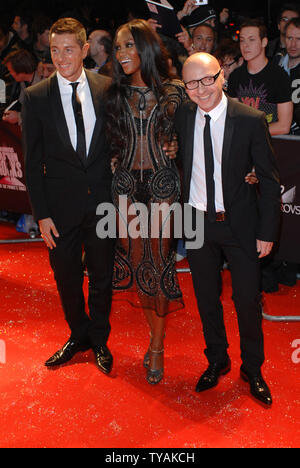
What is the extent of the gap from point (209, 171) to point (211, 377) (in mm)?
1173

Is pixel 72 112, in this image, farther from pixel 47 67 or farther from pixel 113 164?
pixel 47 67

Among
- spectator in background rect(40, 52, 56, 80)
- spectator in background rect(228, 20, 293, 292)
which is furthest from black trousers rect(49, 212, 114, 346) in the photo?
spectator in background rect(40, 52, 56, 80)

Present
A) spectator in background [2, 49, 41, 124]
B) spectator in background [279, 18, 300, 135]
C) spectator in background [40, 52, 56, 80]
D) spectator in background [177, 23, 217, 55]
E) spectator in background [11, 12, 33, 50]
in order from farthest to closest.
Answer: spectator in background [11, 12, 33, 50], spectator in background [2, 49, 41, 124], spectator in background [40, 52, 56, 80], spectator in background [177, 23, 217, 55], spectator in background [279, 18, 300, 135]

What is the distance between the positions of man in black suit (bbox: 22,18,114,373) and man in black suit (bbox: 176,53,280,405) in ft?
1.61

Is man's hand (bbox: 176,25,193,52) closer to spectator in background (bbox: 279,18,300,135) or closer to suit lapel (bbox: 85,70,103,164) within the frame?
spectator in background (bbox: 279,18,300,135)

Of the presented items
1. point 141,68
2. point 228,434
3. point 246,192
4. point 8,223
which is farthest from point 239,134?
point 8,223

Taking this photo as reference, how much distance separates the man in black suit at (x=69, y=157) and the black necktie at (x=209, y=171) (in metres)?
0.60

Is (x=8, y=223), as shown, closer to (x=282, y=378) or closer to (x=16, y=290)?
(x=16, y=290)

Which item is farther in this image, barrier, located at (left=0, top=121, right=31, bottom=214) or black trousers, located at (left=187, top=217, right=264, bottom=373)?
barrier, located at (left=0, top=121, right=31, bottom=214)

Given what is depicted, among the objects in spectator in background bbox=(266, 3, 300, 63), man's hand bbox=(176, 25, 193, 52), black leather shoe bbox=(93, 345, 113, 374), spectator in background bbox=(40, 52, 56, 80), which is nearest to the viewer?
black leather shoe bbox=(93, 345, 113, 374)

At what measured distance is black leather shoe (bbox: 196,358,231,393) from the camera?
3266mm

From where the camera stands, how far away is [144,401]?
125 inches

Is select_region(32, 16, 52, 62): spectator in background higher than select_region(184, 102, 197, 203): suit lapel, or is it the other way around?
select_region(32, 16, 52, 62): spectator in background
